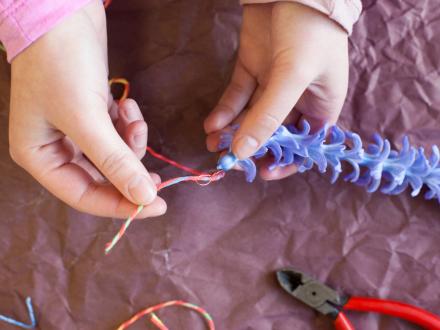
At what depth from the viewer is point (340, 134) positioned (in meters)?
0.69

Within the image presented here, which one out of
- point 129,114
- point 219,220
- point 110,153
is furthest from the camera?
point 219,220

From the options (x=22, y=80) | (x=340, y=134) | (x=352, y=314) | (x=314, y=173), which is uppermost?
(x=22, y=80)

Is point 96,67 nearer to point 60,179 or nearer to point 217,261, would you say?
point 60,179

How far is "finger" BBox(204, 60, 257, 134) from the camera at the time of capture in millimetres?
756

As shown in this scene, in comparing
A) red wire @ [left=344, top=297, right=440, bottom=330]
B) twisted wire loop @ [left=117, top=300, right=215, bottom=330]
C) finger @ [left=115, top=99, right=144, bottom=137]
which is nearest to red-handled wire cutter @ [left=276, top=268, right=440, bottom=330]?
red wire @ [left=344, top=297, right=440, bottom=330]

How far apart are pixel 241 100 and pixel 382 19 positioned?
10.6 inches

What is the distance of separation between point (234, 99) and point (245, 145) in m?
0.18

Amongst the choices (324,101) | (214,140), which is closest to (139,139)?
(214,140)

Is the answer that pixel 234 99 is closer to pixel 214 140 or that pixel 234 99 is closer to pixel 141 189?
pixel 214 140

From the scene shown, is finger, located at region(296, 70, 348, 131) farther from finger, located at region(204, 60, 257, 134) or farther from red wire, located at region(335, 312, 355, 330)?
red wire, located at region(335, 312, 355, 330)

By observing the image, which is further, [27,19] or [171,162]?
[171,162]

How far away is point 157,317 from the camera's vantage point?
0.75 metres

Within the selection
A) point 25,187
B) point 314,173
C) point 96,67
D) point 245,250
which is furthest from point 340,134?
point 25,187

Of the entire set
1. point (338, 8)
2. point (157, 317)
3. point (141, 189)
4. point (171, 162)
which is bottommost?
point (157, 317)
